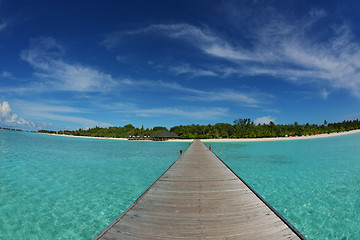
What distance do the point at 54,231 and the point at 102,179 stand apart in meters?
5.79

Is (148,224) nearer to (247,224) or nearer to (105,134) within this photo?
(247,224)

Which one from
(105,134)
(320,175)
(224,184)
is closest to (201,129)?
(105,134)

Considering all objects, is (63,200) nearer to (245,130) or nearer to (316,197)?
(316,197)

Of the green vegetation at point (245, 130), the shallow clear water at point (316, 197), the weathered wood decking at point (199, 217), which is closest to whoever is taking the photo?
the weathered wood decking at point (199, 217)

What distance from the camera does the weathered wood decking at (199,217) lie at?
3.28 m

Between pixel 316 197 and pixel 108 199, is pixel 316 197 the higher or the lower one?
the higher one

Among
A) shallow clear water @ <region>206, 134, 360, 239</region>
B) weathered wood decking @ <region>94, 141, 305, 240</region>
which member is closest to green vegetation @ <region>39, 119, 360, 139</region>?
shallow clear water @ <region>206, 134, 360, 239</region>

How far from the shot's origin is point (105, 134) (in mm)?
88500

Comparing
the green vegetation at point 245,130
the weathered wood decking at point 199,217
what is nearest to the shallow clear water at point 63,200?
the weathered wood decking at point 199,217

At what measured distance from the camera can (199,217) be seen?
13.0 ft

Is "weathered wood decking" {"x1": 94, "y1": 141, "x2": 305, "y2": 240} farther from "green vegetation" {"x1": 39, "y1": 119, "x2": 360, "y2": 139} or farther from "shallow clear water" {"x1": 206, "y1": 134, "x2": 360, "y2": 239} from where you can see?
"green vegetation" {"x1": 39, "y1": 119, "x2": 360, "y2": 139}

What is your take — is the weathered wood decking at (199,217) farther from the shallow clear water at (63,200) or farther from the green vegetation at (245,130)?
the green vegetation at (245,130)

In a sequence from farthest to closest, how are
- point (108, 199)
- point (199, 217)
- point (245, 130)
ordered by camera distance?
point (245, 130), point (108, 199), point (199, 217)

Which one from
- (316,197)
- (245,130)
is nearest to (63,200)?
(316,197)
